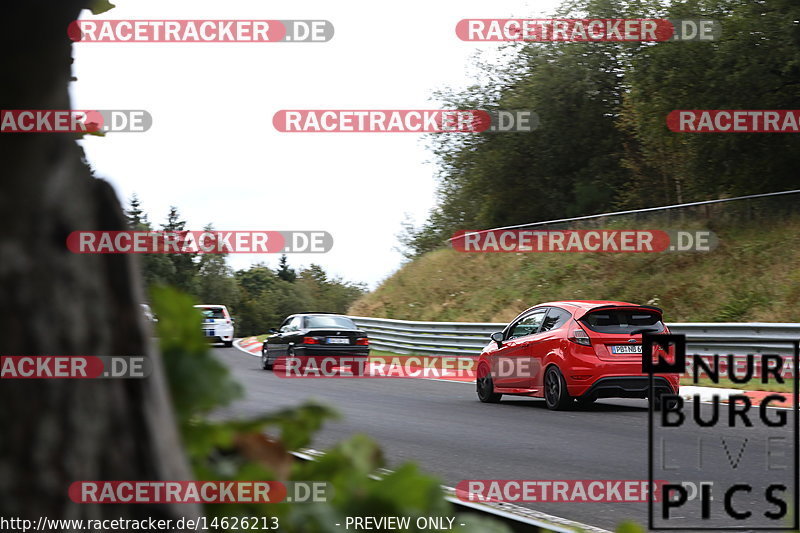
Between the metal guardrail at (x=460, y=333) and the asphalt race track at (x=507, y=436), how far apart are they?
273 cm

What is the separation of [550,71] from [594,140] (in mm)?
3556

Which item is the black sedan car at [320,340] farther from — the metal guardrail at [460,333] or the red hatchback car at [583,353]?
the red hatchback car at [583,353]

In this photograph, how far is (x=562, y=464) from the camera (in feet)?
28.7

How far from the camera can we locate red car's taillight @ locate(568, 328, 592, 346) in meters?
13.3

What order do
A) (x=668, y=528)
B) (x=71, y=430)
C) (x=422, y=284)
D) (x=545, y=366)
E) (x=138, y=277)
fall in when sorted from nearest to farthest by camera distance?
(x=71, y=430) → (x=138, y=277) → (x=668, y=528) → (x=545, y=366) → (x=422, y=284)

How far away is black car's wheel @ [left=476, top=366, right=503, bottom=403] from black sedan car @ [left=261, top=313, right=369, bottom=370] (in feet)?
27.7

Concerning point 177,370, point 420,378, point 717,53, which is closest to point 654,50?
point 717,53

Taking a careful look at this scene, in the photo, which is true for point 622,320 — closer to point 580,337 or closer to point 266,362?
point 580,337

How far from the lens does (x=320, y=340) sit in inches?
925

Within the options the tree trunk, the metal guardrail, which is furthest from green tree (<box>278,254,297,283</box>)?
the tree trunk

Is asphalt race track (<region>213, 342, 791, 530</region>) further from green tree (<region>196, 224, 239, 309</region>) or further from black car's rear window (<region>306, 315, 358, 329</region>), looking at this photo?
green tree (<region>196, 224, 239, 309</region>)

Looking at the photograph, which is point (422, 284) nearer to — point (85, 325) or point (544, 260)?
point (544, 260)

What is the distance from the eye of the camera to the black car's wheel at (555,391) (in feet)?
44.3

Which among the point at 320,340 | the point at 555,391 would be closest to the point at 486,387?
the point at 555,391
